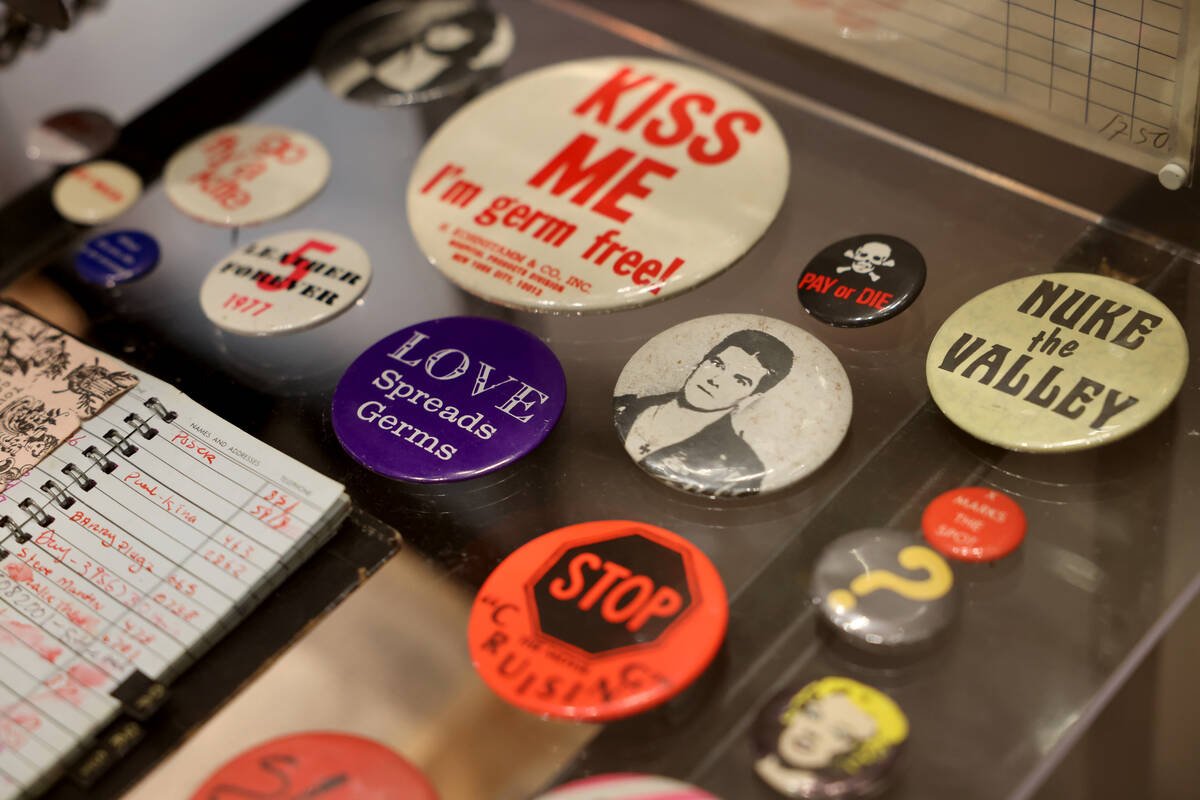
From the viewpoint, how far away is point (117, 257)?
101cm

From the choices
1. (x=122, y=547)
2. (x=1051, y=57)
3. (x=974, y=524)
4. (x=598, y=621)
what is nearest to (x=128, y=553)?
(x=122, y=547)

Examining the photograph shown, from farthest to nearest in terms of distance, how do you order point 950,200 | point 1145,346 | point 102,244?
point 102,244, point 950,200, point 1145,346

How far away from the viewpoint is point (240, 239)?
1.02 meters

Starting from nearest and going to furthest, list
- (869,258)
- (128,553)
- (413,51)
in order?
1. (128,553)
2. (869,258)
3. (413,51)

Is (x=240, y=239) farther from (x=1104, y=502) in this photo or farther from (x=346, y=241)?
(x=1104, y=502)

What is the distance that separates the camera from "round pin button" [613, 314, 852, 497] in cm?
76

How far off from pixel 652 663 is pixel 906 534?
177 millimetres

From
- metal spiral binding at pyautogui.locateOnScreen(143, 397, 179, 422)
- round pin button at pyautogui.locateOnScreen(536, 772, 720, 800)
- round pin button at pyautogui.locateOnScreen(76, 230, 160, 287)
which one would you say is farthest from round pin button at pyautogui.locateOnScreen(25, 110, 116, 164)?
round pin button at pyautogui.locateOnScreen(536, 772, 720, 800)

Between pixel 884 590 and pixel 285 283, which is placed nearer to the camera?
pixel 884 590

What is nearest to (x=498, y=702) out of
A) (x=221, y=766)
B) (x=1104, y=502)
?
(x=221, y=766)

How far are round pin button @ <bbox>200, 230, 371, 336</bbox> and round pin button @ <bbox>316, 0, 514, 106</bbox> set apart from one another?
214 mm

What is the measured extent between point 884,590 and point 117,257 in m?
0.72

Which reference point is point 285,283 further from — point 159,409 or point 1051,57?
point 1051,57

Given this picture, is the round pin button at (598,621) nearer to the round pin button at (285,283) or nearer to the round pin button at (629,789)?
the round pin button at (629,789)
